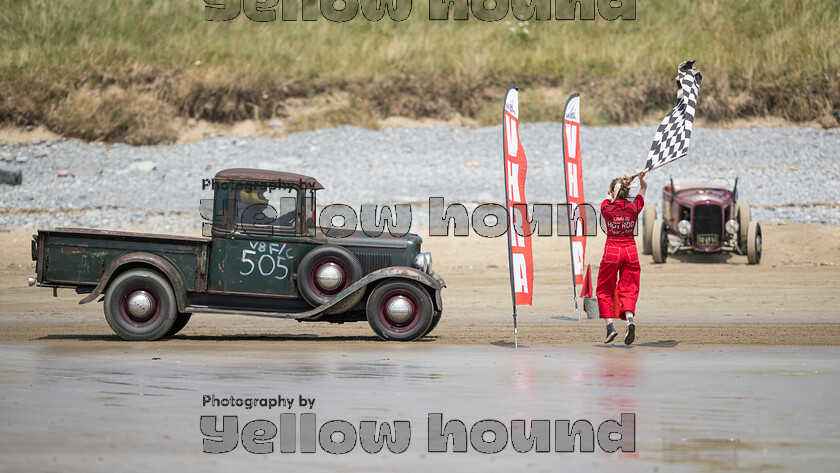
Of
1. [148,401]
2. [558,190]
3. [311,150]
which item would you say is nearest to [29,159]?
[311,150]

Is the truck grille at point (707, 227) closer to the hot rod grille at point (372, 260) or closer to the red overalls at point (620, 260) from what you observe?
the red overalls at point (620, 260)

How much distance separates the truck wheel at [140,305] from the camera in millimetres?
11484

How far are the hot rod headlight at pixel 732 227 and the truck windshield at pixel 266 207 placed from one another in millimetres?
12192

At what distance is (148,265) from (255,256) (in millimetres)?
1168

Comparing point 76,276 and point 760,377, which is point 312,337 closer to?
point 76,276

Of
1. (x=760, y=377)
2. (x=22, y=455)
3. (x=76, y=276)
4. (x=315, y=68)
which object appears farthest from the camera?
(x=315, y=68)

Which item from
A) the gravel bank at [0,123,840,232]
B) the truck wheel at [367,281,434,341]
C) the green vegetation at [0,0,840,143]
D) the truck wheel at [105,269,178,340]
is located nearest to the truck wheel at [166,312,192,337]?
the truck wheel at [105,269,178,340]

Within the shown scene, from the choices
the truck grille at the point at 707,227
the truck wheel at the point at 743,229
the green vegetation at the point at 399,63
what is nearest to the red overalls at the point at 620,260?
the truck grille at the point at 707,227

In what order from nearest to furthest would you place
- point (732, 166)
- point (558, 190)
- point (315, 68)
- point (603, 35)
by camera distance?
point (558, 190) → point (732, 166) → point (315, 68) → point (603, 35)

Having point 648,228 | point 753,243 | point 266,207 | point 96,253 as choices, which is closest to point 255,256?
point 266,207

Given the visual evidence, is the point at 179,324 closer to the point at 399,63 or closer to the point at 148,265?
the point at 148,265

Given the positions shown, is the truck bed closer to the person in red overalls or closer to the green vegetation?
the person in red overalls

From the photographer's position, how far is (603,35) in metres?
36.8

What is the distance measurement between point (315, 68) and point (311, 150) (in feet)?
18.6
